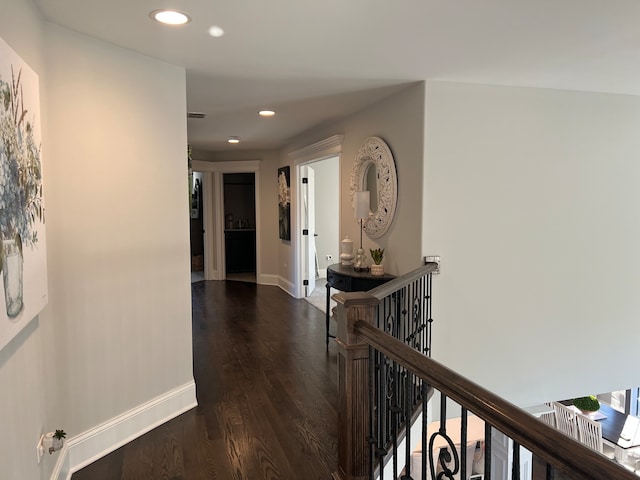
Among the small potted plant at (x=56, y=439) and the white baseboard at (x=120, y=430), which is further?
the white baseboard at (x=120, y=430)

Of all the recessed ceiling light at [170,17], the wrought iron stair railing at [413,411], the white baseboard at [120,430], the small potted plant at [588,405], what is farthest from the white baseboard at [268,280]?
the small potted plant at [588,405]

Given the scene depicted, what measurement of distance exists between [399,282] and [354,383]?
0.75 m

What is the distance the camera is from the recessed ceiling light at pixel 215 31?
2.30m

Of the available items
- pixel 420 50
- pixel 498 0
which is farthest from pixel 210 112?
pixel 498 0

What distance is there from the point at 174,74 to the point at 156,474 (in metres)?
2.37

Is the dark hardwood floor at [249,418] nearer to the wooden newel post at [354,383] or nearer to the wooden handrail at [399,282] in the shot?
the wooden newel post at [354,383]

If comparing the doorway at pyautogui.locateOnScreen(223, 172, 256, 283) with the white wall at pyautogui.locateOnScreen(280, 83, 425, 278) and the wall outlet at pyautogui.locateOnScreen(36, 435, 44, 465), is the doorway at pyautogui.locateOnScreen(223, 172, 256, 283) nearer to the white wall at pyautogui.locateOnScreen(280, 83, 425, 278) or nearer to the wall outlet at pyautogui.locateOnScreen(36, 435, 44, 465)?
the white wall at pyautogui.locateOnScreen(280, 83, 425, 278)

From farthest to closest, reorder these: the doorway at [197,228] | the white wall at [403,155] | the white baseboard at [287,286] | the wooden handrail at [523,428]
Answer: the doorway at [197,228], the white baseboard at [287,286], the white wall at [403,155], the wooden handrail at [523,428]

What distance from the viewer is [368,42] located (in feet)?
8.29

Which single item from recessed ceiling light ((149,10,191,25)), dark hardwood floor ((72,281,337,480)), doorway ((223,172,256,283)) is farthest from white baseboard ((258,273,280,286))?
recessed ceiling light ((149,10,191,25))

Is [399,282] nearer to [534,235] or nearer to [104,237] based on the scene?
[104,237]

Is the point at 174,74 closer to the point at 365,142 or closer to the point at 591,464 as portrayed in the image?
the point at 365,142

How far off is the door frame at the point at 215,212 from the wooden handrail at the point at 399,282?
4.78m

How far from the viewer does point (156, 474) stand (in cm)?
231
